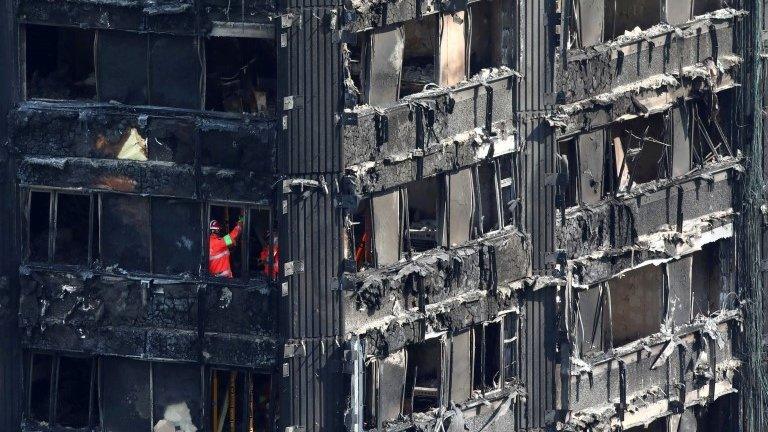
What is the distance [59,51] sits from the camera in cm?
4766

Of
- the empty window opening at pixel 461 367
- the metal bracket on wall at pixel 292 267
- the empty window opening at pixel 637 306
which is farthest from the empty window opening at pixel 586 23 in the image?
the metal bracket on wall at pixel 292 267

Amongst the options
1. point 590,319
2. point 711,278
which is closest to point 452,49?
point 590,319

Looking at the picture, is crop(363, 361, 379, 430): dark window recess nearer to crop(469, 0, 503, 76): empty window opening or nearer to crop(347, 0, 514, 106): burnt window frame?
crop(347, 0, 514, 106): burnt window frame

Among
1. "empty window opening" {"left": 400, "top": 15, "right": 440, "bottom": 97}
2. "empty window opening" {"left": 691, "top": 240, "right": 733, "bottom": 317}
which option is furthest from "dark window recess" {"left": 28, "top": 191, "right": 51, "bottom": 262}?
"empty window opening" {"left": 691, "top": 240, "right": 733, "bottom": 317}

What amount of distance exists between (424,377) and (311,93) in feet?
22.4

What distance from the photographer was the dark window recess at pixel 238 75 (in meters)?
46.7

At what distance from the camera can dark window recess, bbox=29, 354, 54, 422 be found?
158 ft

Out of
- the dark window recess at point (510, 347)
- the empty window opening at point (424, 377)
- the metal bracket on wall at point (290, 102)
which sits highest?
the metal bracket on wall at point (290, 102)

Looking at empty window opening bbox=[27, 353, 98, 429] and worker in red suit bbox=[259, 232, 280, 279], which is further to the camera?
empty window opening bbox=[27, 353, 98, 429]

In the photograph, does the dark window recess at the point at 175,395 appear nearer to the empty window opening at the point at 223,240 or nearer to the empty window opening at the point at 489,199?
the empty window opening at the point at 223,240

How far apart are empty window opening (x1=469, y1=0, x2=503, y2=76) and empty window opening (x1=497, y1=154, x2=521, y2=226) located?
6.31 ft

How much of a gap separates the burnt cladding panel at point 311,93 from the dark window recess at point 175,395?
4553 mm

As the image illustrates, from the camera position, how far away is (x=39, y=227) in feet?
157

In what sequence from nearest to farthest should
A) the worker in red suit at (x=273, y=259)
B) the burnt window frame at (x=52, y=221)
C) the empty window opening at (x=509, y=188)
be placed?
the worker in red suit at (x=273, y=259) < the burnt window frame at (x=52, y=221) < the empty window opening at (x=509, y=188)
